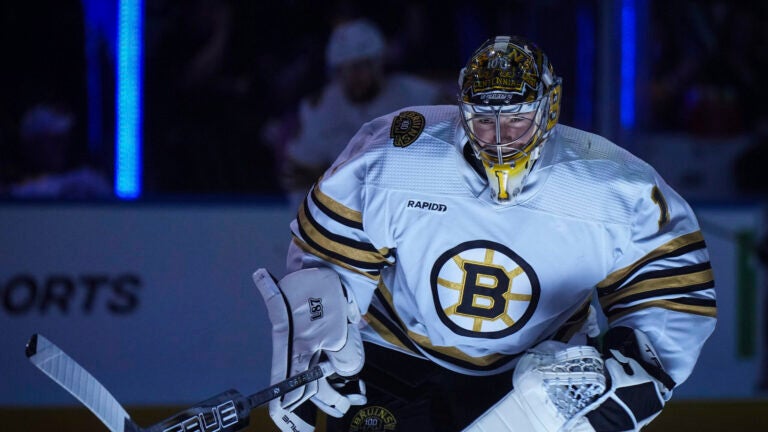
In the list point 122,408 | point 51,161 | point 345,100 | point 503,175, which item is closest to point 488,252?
point 503,175

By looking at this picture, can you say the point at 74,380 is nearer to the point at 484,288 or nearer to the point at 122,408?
the point at 122,408

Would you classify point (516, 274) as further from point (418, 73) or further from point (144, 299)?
point (418, 73)

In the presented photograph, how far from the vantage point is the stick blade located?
1.68m

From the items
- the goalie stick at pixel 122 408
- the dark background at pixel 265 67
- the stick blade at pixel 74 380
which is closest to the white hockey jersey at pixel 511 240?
the goalie stick at pixel 122 408

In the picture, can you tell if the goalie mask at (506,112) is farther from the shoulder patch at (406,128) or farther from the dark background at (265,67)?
the dark background at (265,67)

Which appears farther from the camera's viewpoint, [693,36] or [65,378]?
[693,36]

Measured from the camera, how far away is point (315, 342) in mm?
2125

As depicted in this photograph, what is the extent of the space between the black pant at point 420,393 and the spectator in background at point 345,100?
2067 mm

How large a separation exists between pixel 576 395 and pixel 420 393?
47 cm

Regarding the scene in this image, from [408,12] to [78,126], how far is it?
1.80 metres

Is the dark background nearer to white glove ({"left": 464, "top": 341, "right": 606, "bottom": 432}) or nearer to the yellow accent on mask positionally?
the yellow accent on mask

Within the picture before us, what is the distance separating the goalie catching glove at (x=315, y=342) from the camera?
6.92ft

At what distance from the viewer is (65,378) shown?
1700 millimetres

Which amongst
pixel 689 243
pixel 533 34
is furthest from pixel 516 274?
pixel 533 34
